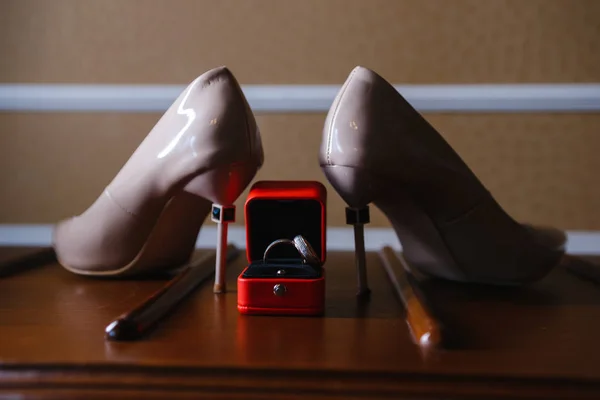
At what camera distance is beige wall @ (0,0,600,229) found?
896mm

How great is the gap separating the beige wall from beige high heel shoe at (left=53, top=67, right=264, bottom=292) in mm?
318

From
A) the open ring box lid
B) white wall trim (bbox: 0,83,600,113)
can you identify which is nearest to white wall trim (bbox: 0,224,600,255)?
white wall trim (bbox: 0,83,600,113)

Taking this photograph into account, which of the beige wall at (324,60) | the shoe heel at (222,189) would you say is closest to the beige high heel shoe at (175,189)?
the shoe heel at (222,189)

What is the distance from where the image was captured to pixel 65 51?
0.93 meters

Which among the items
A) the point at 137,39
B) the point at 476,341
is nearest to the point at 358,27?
the point at 137,39

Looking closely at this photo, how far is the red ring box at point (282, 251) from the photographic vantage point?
1.52 ft

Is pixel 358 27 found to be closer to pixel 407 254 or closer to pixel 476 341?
pixel 407 254

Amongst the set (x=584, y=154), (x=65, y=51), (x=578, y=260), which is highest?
(x=65, y=51)

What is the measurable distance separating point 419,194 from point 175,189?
0.23 metres

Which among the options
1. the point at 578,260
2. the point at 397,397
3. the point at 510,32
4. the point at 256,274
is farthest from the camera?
the point at 510,32

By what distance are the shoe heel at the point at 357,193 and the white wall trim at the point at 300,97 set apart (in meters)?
0.41

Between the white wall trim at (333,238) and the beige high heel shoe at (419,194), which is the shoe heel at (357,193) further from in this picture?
the white wall trim at (333,238)

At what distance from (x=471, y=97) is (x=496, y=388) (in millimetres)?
Answer: 645

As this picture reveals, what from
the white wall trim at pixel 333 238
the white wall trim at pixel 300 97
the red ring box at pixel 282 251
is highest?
the white wall trim at pixel 300 97
